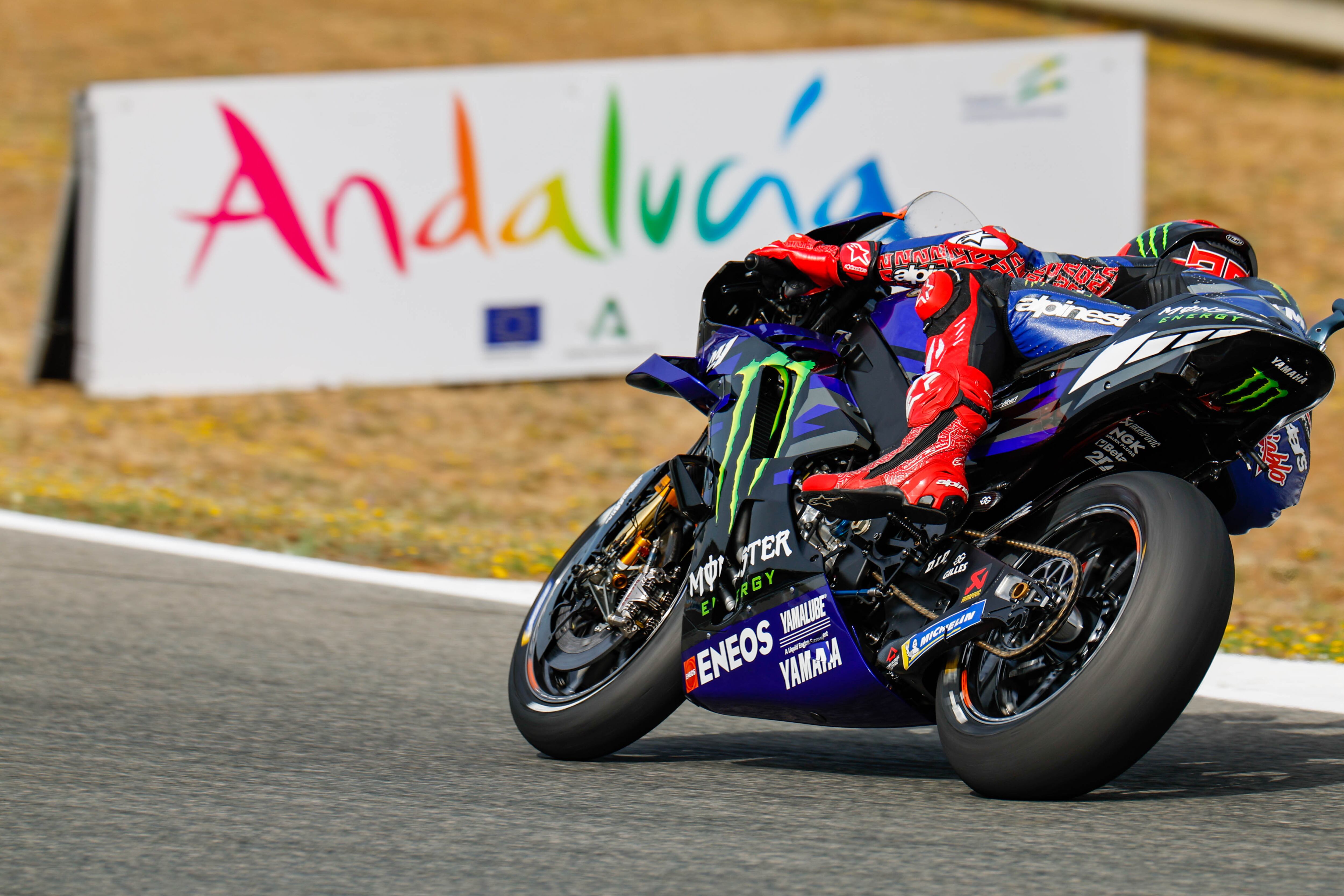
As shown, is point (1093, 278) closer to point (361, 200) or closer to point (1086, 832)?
point (1086, 832)

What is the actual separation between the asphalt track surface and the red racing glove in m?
1.21

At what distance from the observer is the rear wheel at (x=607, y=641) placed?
3.88 meters

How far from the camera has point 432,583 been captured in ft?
20.6

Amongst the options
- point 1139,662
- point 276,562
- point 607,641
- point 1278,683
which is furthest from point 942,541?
point 276,562

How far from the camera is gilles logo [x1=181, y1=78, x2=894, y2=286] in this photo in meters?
9.80

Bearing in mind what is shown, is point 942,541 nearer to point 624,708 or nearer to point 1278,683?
point 624,708

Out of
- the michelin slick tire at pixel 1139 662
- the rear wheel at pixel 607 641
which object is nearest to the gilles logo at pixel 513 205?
the rear wheel at pixel 607 641

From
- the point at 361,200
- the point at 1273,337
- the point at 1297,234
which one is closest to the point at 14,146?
the point at 361,200

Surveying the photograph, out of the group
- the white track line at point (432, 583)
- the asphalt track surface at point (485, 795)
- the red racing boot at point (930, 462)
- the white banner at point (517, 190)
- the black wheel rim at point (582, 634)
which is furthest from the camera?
the white banner at point (517, 190)

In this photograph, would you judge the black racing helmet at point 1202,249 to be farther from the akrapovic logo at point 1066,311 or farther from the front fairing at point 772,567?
the front fairing at point 772,567

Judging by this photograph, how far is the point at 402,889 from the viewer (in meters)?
2.62

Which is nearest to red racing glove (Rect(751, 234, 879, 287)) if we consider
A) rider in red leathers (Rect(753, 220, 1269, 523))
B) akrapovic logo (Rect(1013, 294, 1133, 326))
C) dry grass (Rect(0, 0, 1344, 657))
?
rider in red leathers (Rect(753, 220, 1269, 523))

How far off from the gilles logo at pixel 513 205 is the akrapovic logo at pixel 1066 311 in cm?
668

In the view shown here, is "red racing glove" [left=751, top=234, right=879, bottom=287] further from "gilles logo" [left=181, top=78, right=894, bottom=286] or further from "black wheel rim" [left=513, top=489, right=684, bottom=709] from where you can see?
"gilles logo" [left=181, top=78, right=894, bottom=286]
